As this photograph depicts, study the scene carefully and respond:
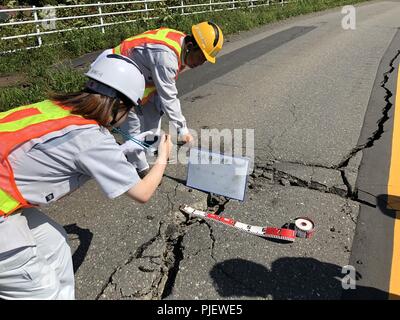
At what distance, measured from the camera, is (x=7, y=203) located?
179cm

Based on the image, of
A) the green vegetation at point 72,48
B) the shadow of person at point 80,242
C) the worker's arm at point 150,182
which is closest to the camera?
the worker's arm at point 150,182

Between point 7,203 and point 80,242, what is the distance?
1200mm

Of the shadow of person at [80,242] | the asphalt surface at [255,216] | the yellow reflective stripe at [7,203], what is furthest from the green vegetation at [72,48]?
the yellow reflective stripe at [7,203]

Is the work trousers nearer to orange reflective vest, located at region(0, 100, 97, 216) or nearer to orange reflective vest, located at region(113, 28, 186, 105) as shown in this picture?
orange reflective vest, located at region(0, 100, 97, 216)

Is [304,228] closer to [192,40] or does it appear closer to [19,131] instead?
[192,40]

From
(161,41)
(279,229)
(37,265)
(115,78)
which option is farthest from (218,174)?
(37,265)

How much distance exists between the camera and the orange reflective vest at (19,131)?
175cm

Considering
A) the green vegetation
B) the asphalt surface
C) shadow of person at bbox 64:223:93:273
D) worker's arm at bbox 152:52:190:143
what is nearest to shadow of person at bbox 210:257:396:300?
the asphalt surface

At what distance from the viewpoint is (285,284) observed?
8.18 ft

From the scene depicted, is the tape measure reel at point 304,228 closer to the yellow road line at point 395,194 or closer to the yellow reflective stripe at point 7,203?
the yellow road line at point 395,194

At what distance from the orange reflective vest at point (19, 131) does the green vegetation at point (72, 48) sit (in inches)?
175

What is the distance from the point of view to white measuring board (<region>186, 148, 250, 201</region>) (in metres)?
3.41
